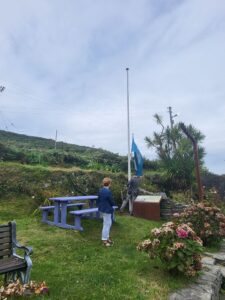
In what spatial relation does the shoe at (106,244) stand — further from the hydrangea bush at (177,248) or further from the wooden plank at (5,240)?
the wooden plank at (5,240)

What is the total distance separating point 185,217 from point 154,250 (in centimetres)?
339

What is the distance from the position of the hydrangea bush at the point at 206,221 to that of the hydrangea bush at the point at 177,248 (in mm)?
2669

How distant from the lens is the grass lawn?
420cm

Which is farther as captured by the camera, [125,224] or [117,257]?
[125,224]

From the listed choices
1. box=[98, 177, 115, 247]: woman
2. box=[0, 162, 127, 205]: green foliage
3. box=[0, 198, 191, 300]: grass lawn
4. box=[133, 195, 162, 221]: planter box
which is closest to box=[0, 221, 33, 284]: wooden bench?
box=[0, 198, 191, 300]: grass lawn

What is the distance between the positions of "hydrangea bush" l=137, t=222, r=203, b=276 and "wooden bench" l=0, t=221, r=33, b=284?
1.93 metres

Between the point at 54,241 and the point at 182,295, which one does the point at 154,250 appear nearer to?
the point at 182,295

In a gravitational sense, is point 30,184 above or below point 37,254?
above

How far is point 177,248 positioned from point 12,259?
2.41 meters

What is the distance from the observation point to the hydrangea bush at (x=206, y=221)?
7.69 meters

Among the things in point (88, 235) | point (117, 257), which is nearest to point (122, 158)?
point (88, 235)

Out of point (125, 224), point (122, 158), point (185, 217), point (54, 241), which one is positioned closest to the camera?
point (54, 241)

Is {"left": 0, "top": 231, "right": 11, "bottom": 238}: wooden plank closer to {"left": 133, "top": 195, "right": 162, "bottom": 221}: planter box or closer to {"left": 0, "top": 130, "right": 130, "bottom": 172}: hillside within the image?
{"left": 133, "top": 195, "right": 162, "bottom": 221}: planter box

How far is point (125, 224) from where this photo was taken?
933cm
